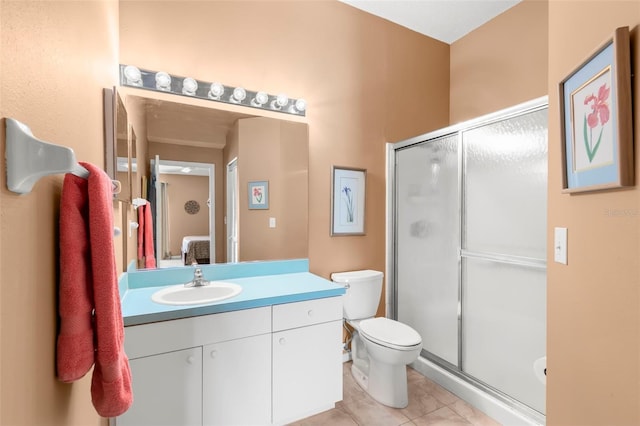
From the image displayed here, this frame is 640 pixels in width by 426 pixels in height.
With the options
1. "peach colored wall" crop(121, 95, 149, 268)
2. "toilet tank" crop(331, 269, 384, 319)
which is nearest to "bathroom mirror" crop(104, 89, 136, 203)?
"peach colored wall" crop(121, 95, 149, 268)

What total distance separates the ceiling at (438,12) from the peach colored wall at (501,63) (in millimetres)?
90

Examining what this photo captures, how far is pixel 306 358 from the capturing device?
1725 mm

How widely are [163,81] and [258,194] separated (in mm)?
906

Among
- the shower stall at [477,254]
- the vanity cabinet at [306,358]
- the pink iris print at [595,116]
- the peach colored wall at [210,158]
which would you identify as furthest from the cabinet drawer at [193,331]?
the pink iris print at [595,116]

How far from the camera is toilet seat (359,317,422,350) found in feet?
6.32

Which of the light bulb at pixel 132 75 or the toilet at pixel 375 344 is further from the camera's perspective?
the toilet at pixel 375 344

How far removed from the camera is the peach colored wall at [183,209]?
1.91 meters

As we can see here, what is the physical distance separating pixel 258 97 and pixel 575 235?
1945 mm

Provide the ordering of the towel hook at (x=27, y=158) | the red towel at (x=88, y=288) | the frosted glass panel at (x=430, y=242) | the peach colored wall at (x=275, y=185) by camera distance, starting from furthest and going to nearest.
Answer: the frosted glass panel at (x=430, y=242) → the peach colored wall at (x=275, y=185) → the red towel at (x=88, y=288) → the towel hook at (x=27, y=158)

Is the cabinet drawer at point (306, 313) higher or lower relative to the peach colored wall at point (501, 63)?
lower

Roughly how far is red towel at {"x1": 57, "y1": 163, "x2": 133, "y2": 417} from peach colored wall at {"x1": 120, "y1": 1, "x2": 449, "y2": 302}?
1581 mm

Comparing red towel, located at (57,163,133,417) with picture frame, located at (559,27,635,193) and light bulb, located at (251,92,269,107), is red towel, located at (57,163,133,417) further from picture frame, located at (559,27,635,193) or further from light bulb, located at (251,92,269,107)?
light bulb, located at (251,92,269,107)

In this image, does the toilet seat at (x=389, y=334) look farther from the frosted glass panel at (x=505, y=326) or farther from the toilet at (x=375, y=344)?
the frosted glass panel at (x=505, y=326)

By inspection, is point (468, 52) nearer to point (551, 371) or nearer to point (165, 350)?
point (551, 371)
